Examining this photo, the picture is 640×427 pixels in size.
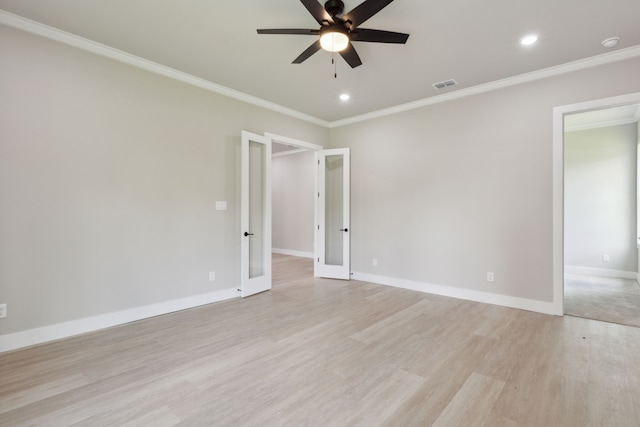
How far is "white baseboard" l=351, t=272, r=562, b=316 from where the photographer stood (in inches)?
143

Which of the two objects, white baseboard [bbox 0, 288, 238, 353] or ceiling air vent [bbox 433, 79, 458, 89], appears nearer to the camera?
white baseboard [bbox 0, 288, 238, 353]

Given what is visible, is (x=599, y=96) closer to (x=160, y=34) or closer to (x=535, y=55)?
(x=535, y=55)

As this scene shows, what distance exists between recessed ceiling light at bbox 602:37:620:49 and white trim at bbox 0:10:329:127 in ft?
13.3

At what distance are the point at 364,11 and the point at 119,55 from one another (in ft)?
9.07

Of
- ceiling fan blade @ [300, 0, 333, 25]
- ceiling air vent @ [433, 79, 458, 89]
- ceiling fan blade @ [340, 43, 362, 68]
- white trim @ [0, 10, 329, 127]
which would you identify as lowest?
ceiling fan blade @ [340, 43, 362, 68]

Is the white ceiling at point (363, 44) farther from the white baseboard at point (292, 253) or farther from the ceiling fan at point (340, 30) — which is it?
the white baseboard at point (292, 253)

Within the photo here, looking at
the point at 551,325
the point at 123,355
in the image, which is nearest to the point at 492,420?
the point at 551,325

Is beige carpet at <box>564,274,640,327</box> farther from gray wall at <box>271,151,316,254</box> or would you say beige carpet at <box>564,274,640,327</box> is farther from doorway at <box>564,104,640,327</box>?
gray wall at <box>271,151,316,254</box>

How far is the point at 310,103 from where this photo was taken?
4.73m

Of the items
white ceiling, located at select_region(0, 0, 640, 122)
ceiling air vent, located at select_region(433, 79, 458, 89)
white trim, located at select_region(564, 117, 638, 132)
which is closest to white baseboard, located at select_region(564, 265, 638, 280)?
white trim, located at select_region(564, 117, 638, 132)

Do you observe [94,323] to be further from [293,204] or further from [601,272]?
[601,272]

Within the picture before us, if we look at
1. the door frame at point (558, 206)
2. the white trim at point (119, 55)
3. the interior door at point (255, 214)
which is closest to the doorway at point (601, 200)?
the door frame at point (558, 206)

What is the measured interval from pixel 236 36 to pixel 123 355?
3168mm

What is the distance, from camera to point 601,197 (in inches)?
219
